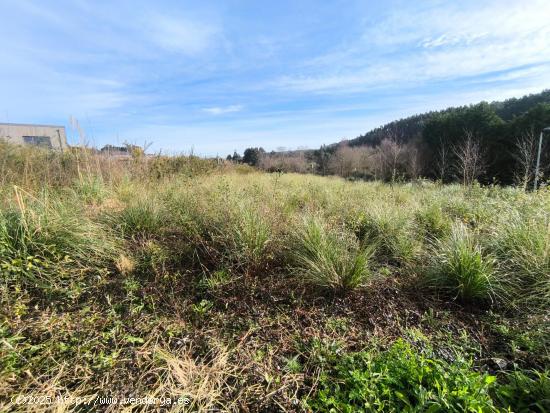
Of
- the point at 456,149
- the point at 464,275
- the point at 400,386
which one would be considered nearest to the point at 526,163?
the point at 464,275

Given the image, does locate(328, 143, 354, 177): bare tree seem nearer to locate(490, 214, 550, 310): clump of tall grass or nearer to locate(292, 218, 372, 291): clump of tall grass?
locate(490, 214, 550, 310): clump of tall grass

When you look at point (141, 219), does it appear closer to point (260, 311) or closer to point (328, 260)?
point (260, 311)

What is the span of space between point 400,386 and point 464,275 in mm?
1428

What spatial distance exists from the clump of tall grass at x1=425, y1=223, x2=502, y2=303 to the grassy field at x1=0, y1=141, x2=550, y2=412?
12 mm

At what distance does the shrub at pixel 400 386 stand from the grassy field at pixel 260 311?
1cm

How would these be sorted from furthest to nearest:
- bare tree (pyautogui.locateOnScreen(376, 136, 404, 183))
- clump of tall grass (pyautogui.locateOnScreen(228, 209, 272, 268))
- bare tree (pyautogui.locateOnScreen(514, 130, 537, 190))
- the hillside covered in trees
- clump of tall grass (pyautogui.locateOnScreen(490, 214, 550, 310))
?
1. the hillside covered in trees
2. bare tree (pyautogui.locateOnScreen(376, 136, 404, 183))
3. bare tree (pyautogui.locateOnScreen(514, 130, 537, 190))
4. clump of tall grass (pyautogui.locateOnScreen(228, 209, 272, 268))
5. clump of tall grass (pyautogui.locateOnScreen(490, 214, 550, 310))

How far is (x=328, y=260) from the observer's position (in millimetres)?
2322

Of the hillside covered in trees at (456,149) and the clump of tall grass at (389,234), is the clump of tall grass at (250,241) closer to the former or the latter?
the clump of tall grass at (389,234)

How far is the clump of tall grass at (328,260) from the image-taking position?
225cm

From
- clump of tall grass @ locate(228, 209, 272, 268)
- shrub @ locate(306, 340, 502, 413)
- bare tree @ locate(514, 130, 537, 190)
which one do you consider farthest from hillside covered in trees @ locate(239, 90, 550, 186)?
shrub @ locate(306, 340, 502, 413)

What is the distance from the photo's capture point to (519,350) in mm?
1632

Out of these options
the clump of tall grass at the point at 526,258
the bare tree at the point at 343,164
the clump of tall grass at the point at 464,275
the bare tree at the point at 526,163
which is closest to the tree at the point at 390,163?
the bare tree at the point at 343,164

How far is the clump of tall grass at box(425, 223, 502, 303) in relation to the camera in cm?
216

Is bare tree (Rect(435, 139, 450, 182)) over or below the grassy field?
over
